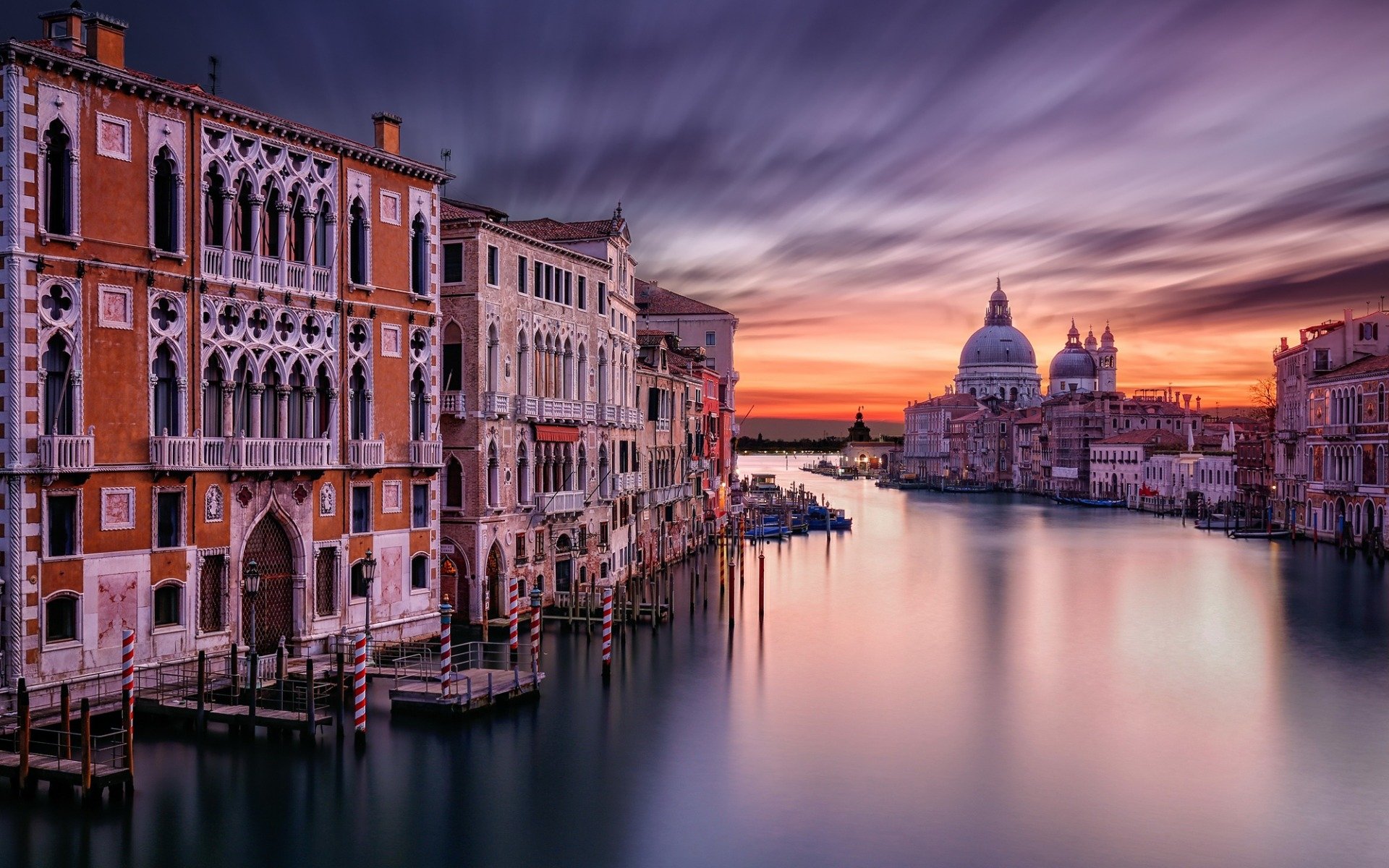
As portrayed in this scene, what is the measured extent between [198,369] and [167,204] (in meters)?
2.32

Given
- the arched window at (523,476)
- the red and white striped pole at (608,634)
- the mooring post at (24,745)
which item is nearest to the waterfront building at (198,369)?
the mooring post at (24,745)

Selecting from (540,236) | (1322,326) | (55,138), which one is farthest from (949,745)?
(1322,326)

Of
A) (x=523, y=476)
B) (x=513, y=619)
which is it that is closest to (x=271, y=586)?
(x=513, y=619)

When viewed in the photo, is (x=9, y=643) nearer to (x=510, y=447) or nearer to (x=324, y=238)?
(x=324, y=238)


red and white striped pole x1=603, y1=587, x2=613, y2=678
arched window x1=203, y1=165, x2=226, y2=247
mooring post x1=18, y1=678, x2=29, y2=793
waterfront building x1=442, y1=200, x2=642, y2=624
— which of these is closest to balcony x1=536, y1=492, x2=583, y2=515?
waterfront building x1=442, y1=200, x2=642, y2=624

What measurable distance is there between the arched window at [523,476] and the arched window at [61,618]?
402 inches

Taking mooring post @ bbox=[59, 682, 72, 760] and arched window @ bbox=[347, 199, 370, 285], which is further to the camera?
arched window @ bbox=[347, 199, 370, 285]

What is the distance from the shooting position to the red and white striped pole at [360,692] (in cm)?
1520

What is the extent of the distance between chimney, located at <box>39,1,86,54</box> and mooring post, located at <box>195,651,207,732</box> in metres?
8.19

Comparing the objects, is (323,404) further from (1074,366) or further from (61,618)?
(1074,366)

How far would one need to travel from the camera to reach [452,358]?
76.8 ft

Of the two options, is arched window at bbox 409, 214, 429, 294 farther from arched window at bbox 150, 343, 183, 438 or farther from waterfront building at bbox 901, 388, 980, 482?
waterfront building at bbox 901, 388, 980, 482

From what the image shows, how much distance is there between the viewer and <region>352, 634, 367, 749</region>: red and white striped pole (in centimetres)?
1520

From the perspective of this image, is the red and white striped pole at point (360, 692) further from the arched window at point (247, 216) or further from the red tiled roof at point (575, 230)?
the red tiled roof at point (575, 230)
